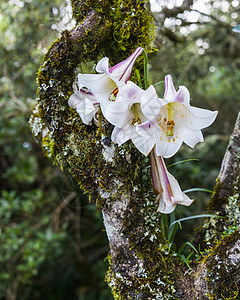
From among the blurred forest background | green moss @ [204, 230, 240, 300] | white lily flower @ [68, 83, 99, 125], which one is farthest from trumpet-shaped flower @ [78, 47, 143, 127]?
the blurred forest background

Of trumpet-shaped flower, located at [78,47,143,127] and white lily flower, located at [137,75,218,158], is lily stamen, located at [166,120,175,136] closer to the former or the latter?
white lily flower, located at [137,75,218,158]

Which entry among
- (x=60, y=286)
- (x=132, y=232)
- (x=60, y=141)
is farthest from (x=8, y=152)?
(x=132, y=232)

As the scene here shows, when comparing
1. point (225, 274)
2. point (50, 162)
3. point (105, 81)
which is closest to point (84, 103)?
point (105, 81)

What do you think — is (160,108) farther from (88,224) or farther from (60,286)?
(60,286)

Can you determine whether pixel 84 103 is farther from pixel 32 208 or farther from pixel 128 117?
pixel 32 208

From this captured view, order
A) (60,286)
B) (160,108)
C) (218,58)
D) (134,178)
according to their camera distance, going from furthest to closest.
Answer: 1. (60,286)
2. (218,58)
3. (134,178)
4. (160,108)
